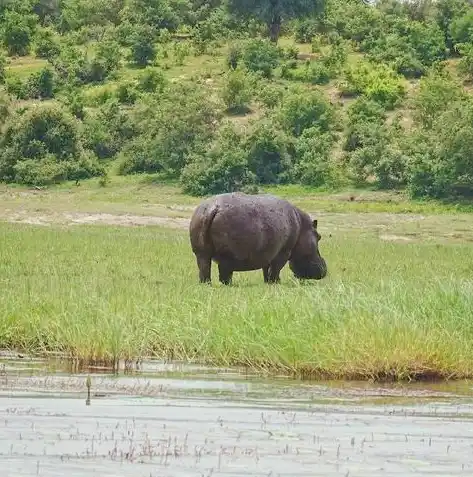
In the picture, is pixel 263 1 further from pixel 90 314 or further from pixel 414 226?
pixel 90 314

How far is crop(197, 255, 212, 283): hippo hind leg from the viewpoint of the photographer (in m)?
18.0

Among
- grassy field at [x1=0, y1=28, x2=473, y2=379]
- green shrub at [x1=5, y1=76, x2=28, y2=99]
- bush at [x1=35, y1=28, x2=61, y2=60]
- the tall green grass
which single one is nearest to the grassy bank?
grassy field at [x1=0, y1=28, x2=473, y2=379]

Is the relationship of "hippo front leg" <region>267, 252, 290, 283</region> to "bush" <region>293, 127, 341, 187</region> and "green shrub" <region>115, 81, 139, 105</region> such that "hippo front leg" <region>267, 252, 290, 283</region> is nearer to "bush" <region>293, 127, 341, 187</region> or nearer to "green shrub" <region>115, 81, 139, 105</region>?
"bush" <region>293, 127, 341, 187</region>

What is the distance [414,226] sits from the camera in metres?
33.6

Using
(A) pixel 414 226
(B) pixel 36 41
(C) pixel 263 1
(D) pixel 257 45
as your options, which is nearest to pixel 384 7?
(C) pixel 263 1

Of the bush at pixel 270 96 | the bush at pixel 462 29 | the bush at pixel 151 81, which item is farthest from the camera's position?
the bush at pixel 462 29

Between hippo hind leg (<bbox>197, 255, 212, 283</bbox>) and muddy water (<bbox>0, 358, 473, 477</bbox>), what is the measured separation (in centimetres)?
651

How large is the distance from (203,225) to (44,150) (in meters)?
26.3

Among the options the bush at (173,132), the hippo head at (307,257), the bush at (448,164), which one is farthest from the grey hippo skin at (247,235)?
the bush at (173,132)

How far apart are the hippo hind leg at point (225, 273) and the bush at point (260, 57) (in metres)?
36.4

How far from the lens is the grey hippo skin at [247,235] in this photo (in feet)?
58.0

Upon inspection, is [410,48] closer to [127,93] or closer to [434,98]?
[434,98]

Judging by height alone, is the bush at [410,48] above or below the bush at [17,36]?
above

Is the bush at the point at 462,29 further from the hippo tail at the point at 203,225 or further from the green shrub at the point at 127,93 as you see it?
the hippo tail at the point at 203,225
